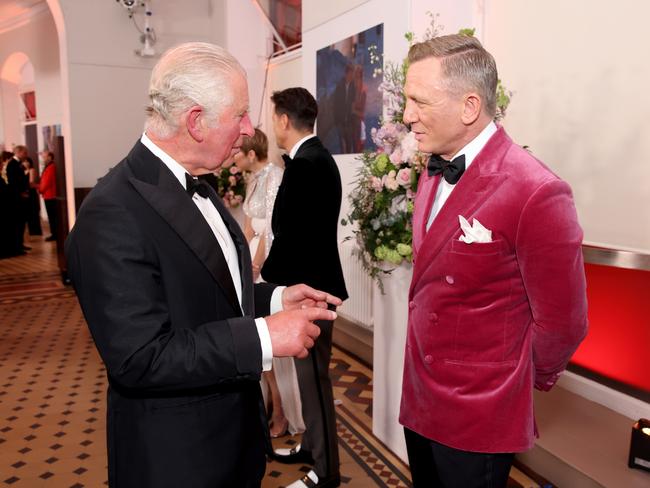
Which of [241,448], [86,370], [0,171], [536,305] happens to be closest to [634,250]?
[536,305]

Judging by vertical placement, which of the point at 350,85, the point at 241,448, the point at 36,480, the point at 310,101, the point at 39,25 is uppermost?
the point at 39,25

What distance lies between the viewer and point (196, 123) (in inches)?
53.2

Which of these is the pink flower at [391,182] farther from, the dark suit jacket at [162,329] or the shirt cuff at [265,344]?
the shirt cuff at [265,344]

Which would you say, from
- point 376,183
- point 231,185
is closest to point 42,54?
point 231,185

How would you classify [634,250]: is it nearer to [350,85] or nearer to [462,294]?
[462,294]

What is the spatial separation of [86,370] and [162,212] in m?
4.02

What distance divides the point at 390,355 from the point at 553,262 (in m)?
1.91

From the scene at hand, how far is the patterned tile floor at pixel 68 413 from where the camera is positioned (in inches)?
122

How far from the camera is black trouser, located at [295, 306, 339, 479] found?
9.25 feet

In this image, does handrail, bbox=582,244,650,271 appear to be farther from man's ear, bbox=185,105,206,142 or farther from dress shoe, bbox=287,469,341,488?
man's ear, bbox=185,105,206,142

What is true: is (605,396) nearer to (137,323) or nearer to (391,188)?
(391,188)

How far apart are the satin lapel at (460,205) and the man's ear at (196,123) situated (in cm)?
70

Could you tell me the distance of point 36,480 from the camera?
10.1 ft

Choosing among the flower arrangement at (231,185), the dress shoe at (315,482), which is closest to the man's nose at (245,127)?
the dress shoe at (315,482)
